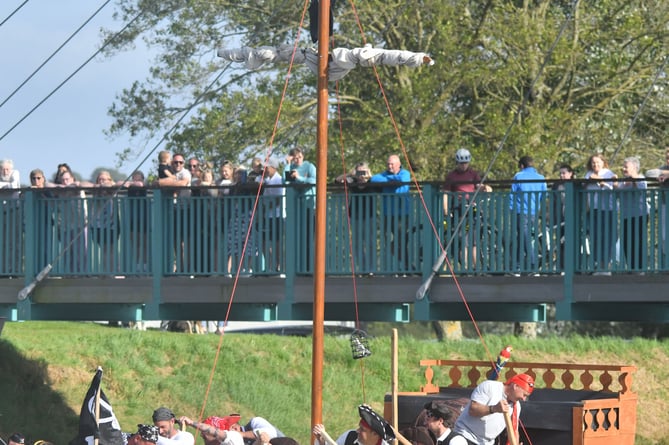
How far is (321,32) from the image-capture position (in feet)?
59.1

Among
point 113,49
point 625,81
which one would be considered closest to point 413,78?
point 625,81

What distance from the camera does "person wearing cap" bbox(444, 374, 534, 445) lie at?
44.4ft

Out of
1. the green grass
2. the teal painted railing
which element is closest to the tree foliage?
the green grass

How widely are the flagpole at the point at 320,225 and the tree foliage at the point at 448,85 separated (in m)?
13.3

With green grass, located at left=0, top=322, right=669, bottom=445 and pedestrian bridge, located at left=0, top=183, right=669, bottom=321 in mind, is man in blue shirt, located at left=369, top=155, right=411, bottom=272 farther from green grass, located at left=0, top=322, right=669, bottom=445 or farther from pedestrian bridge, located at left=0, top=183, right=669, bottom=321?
green grass, located at left=0, top=322, right=669, bottom=445

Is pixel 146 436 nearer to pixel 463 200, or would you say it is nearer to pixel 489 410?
pixel 489 410

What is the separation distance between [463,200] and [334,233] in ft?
5.74

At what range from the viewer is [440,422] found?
13203 mm

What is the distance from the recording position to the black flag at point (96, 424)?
622 inches

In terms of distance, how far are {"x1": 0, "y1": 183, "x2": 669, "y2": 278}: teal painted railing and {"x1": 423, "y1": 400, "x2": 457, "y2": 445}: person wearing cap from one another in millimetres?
5803

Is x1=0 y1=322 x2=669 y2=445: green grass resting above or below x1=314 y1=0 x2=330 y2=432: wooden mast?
below

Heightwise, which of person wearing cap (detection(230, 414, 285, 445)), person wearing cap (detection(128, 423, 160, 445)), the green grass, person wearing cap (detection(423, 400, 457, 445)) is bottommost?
the green grass

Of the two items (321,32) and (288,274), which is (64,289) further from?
(321,32)

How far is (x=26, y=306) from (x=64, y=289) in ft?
1.90
